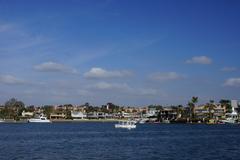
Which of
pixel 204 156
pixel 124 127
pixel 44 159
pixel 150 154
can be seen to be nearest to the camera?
pixel 44 159

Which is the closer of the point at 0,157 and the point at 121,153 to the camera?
the point at 0,157

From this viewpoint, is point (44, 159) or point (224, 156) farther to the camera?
point (224, 156)

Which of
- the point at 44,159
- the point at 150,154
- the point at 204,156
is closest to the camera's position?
the point at 44,159

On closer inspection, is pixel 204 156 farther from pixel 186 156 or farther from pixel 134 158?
pixel 134 158

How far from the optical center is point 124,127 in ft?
595

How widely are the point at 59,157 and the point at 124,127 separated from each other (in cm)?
12369

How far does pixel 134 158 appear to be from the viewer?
58.8m

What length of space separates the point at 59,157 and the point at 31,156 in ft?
13.0

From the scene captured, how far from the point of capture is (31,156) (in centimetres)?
5991

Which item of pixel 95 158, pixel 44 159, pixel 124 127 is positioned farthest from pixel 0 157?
pixel 124 127

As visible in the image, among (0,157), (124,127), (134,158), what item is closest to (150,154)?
(134,158)

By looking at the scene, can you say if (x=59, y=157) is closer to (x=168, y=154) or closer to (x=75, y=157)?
(x=75, y=157)

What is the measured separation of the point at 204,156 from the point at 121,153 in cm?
1152

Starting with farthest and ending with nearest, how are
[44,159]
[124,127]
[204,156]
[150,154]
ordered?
[124,127], [150,154], [204,156], [44,159]
